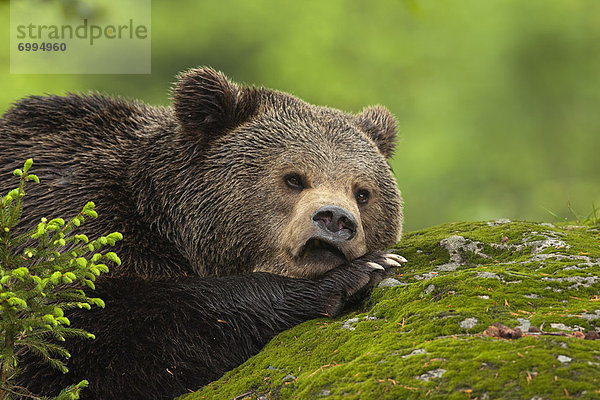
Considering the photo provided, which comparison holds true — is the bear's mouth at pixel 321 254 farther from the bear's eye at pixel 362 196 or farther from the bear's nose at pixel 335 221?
the bear's eye at pixel 362 196

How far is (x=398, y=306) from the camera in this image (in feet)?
14.2

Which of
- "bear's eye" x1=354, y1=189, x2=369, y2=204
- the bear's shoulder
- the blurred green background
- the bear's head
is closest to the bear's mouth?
the bear's head

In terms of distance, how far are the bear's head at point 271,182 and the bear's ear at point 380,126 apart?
A: 15.8 inches

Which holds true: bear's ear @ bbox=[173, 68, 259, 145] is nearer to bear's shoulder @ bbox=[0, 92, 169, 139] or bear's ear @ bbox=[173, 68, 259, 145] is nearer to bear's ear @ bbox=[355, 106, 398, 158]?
bear's shoulder @ bbox=[0, 92, 169, 139]

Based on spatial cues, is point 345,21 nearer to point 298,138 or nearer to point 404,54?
point 404,54

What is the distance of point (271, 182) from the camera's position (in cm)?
548

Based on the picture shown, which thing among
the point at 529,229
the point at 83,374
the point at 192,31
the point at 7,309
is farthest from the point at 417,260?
the point at 192,31

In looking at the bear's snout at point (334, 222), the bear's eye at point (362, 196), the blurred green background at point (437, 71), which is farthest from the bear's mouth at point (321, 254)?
the blurred green background at point (437, 71)

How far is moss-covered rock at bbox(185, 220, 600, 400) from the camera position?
3137 mm

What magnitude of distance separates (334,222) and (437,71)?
12.0m

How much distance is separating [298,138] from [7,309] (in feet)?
9.03

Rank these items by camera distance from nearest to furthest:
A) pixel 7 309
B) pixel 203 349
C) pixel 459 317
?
pixel 7 309
pixel 459 317
pixel 203 349

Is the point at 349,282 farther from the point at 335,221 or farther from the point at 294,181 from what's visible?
the point at 294,181

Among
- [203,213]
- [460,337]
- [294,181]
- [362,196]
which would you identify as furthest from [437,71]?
[460,337]
